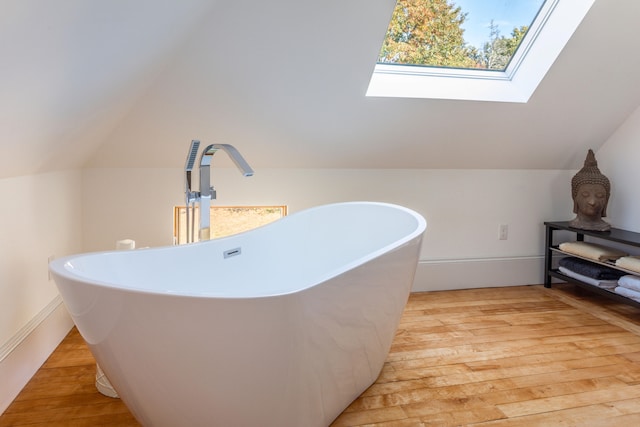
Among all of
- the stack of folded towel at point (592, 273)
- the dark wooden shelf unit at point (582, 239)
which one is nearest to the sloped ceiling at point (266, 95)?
the dark wooden shelf unit at point (582, 239)

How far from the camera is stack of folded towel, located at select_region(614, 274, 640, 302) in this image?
96.0 inches

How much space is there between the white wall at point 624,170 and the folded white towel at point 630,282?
534mm

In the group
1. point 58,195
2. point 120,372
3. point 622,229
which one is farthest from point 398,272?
point 622,229

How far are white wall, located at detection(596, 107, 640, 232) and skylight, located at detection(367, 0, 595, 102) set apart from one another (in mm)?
900

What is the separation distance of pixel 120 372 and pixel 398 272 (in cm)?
94

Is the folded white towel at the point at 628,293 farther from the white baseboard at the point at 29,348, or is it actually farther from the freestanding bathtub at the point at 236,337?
the white baseboard at the point at 29,348

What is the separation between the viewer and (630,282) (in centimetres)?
248

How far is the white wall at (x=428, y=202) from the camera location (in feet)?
8.49

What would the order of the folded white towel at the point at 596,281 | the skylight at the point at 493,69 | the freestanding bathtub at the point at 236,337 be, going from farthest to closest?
the folded white towel at the point at 596,281, the skylight at the point at 493,69, the freestanding bathtub at the point at 236,337

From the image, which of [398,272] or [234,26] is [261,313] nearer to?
[398,272]

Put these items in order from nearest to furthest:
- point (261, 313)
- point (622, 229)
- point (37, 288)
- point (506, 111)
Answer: point (261, 313), point (37, 288), point (506, 111), point (622, 229)

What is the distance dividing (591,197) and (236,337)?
2539 mm

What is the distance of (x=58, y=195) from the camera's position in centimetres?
215

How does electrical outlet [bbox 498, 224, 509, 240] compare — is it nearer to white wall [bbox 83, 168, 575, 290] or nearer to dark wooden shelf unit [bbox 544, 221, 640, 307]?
white wall [bbox 83, 168, 575, 290]
